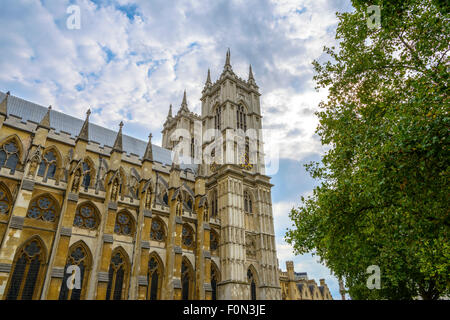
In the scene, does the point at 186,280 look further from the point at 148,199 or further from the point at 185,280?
the point at 148,199

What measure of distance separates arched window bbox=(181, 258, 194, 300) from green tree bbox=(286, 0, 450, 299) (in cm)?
1200

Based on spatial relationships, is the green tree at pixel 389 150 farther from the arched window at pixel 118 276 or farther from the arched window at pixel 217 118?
the arched window at pixel 217 118

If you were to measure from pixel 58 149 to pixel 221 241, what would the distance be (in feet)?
50.4

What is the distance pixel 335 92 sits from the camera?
45.5 feet

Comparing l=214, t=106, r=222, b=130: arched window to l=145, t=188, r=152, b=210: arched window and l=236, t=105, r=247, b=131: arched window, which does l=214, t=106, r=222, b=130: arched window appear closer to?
l=236, t=105, r=247, b=131: arched window

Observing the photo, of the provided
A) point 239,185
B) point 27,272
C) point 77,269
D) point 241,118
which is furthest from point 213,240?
point 241,118

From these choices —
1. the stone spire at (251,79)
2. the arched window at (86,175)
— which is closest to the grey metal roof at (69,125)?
the arched window at (86,175)

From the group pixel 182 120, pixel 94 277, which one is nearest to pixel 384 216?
pixel 94 277

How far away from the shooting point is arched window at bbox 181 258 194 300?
920 inches

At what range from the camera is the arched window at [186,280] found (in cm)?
2338

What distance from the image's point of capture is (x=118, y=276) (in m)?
20.7

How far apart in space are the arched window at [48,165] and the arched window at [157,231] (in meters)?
8.34
